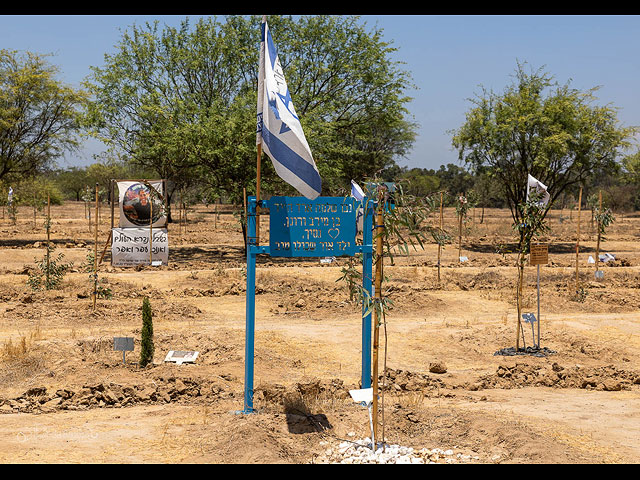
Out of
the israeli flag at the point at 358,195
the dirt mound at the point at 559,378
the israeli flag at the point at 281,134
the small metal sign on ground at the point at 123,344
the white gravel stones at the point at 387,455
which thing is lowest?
the dirt mound at the point at 559,378

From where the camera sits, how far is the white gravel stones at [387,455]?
251 inches

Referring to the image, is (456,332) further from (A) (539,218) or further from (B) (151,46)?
(B) (151,46)

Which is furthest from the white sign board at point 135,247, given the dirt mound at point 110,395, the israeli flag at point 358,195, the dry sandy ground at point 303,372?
the dirt mound at point 110,395

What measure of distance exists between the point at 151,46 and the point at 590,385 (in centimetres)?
2617

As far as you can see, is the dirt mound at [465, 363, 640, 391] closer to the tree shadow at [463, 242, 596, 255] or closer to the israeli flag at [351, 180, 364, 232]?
the israeli flag at [351, 180, 364, 232]

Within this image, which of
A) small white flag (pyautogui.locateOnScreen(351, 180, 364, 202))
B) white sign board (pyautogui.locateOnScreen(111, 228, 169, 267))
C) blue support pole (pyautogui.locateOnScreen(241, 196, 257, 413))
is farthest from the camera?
white sign board (pyautogui.locateOnScreen(111, 228, 169, 267))

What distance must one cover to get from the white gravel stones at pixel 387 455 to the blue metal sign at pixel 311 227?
7.13 ft

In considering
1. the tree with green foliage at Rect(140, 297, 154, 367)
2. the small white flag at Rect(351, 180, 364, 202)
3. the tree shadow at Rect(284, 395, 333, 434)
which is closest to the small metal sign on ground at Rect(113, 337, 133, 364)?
the tree with green foliage at Rect(140, 297, 154, 367)

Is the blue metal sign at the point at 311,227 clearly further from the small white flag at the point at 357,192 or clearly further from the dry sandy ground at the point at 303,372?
the small white flag at the point at 357,192

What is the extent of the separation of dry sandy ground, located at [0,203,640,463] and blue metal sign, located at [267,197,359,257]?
1.03 meters

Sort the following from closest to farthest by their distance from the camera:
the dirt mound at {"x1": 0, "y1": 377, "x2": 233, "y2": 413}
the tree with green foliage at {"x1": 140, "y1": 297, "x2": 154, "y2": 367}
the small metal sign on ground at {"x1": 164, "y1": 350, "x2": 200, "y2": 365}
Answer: the dirt mound at {"x1": 0, "y1": 377, "x2": 233, "y2": 413}, the tree with green foliage at {"x1": 140, "y1": 297, "x2": 154, "y2": 367}, the small metal sign on ground at {"x1": 164, "y1": 350, "x2": 200, "y2": 365}

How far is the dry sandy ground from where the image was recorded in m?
6.91

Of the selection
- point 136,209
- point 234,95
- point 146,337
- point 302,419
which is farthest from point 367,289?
point 234,95

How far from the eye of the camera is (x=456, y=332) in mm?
13898
